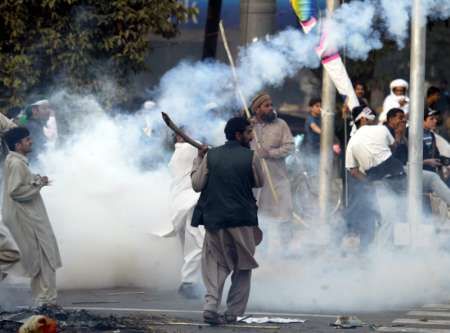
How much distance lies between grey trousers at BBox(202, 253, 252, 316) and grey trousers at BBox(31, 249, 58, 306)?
154cm

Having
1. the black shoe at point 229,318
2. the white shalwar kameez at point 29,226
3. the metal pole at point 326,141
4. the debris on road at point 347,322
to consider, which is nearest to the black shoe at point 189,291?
the white shalwar kameez at point 29,226

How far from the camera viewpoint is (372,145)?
16.3 meters

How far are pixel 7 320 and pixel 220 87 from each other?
18.4ft

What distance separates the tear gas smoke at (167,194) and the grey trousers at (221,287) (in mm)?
1440

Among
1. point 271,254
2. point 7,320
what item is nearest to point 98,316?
point 7,320

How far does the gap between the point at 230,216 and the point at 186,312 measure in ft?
4.01

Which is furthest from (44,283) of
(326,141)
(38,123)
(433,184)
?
(326,141)

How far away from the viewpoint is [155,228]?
15.3m

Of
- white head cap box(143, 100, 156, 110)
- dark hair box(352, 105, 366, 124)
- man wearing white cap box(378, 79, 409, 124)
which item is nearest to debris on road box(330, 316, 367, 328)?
white head cap box(143, 100, 156, 110)

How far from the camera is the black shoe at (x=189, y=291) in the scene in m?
13.7

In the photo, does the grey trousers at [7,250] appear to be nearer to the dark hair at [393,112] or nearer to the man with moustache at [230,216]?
the man with moustache at [230,216]

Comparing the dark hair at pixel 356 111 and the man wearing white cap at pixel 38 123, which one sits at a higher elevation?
the dark hair at pixel 356 111

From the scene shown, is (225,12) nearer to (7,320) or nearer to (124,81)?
(124,81)

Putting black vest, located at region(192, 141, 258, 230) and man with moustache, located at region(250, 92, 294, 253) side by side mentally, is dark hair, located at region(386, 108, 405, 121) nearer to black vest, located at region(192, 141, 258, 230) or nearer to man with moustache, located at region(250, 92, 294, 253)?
man with moustache, located at region(250, 92, 294, 253)
